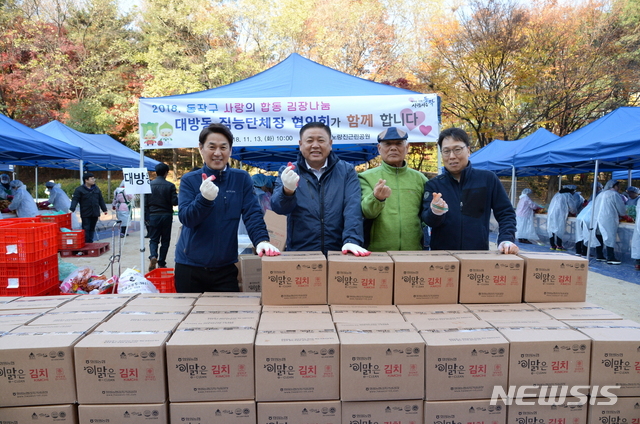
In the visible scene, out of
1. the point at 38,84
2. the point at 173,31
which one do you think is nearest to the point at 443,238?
the point at 173,31

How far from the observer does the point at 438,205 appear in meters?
2.25

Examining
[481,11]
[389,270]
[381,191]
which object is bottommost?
[389,270]

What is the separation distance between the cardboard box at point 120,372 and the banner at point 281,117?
289cm

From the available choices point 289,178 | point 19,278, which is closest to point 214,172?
point 289,178

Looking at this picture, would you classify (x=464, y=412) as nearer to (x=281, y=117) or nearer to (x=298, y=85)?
(x=281, y=117)

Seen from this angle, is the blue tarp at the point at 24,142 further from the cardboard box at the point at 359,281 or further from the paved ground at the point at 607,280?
the cardboard box at the point at 359,281

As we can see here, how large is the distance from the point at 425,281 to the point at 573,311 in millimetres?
761

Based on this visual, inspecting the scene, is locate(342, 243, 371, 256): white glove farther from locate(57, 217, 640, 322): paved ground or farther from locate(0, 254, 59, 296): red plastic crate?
locate(0, 254, 59, 296): red plastic crate

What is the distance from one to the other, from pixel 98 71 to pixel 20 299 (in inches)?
906

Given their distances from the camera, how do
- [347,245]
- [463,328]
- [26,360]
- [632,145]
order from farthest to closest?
[632,145] → [347,245] → [463,328] → [26,360]

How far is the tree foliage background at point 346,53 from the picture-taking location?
1416 centimetres

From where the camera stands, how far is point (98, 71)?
2088 cm

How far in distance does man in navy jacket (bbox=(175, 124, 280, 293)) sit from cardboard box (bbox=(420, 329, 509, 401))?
47.4 inches

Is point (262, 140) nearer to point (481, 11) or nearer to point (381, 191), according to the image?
point (381, 191)
